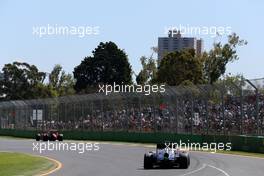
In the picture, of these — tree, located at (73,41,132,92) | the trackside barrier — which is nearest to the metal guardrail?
the trackside barrier

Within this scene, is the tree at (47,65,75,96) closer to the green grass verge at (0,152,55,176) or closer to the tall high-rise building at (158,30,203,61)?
the tall high-rise building at (158,30,203,61)

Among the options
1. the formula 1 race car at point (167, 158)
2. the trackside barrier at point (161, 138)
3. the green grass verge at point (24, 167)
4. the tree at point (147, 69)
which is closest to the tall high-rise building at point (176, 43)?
the tree at point (147, 69)

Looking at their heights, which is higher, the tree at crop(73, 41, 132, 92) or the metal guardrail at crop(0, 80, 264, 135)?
the tree at crop(73, 41, 132, 92)

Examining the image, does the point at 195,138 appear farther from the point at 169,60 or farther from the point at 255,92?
the point at 169,60

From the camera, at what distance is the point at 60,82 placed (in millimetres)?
129750

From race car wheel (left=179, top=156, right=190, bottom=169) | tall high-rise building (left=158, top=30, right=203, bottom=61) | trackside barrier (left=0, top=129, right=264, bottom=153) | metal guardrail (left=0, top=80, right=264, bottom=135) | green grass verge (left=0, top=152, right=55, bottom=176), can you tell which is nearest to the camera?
race car wheel (left=179, top=156, right=190, bottom=169)

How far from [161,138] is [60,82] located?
82221 mm

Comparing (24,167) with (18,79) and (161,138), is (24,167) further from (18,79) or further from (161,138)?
(18,79)

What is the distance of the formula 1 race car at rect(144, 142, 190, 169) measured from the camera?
75.0ft

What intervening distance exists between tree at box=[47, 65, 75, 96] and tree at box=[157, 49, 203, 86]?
38724 mm

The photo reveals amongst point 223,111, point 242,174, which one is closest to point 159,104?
point 223,111

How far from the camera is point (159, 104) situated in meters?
50.0

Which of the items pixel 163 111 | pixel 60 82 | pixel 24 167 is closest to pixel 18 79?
pixel 60 82

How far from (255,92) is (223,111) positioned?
13.9 ft
